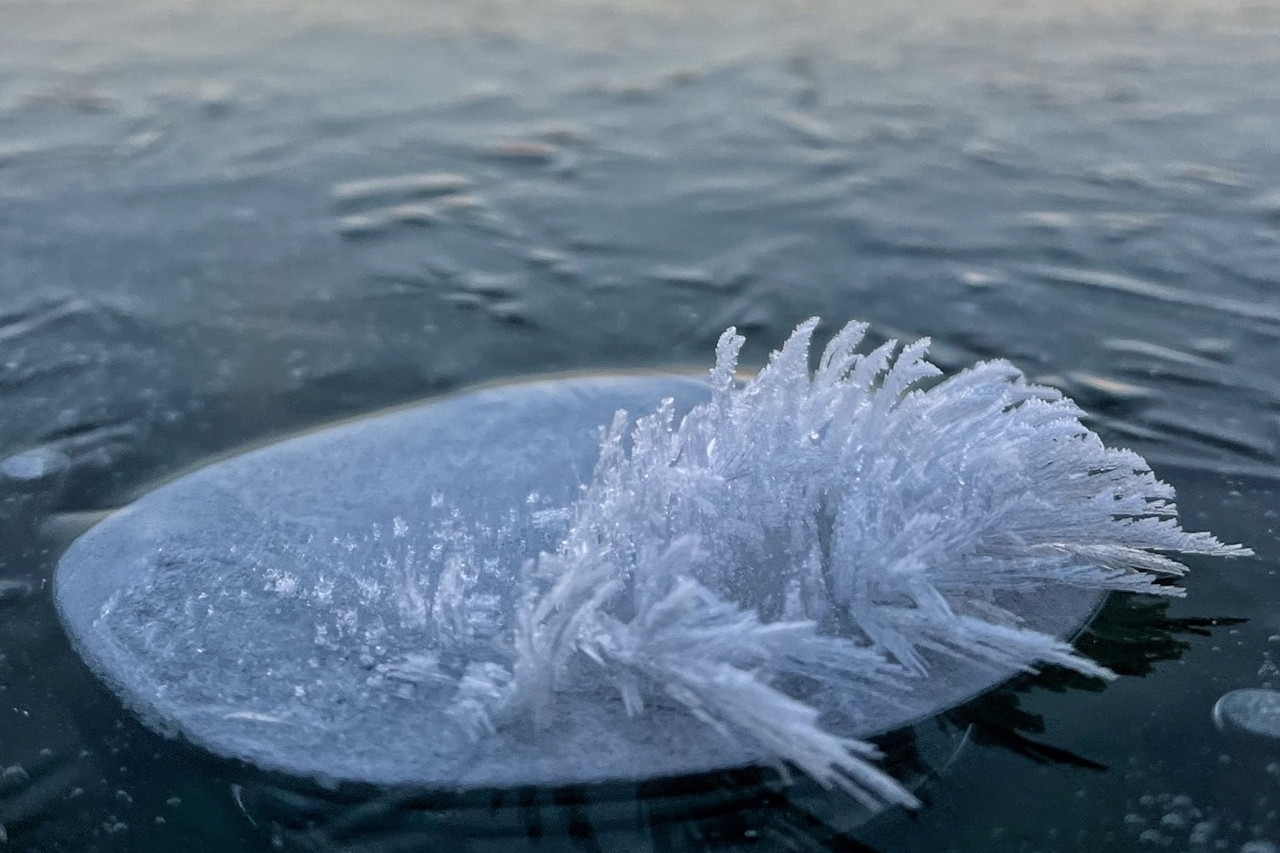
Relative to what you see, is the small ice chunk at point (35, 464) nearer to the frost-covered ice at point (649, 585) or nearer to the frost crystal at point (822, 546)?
the frost-covered ice at point (649, 585)

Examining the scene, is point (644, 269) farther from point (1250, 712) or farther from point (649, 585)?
point (1250, 712)

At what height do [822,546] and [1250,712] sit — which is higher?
[822,546]

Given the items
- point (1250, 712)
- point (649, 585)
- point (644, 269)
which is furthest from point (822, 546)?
point (644, 269)

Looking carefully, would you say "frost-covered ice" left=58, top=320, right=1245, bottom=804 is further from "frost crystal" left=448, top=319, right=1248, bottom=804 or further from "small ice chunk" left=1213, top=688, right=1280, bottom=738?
"small ice chunk" left=1213, top=688, right=1280, bottom=738

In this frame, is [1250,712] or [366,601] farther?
[366,601]

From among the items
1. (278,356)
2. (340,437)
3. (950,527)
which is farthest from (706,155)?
(950,527)

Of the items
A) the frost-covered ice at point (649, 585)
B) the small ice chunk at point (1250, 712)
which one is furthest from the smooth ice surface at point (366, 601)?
the small ice chunk at point (1250, 712)
